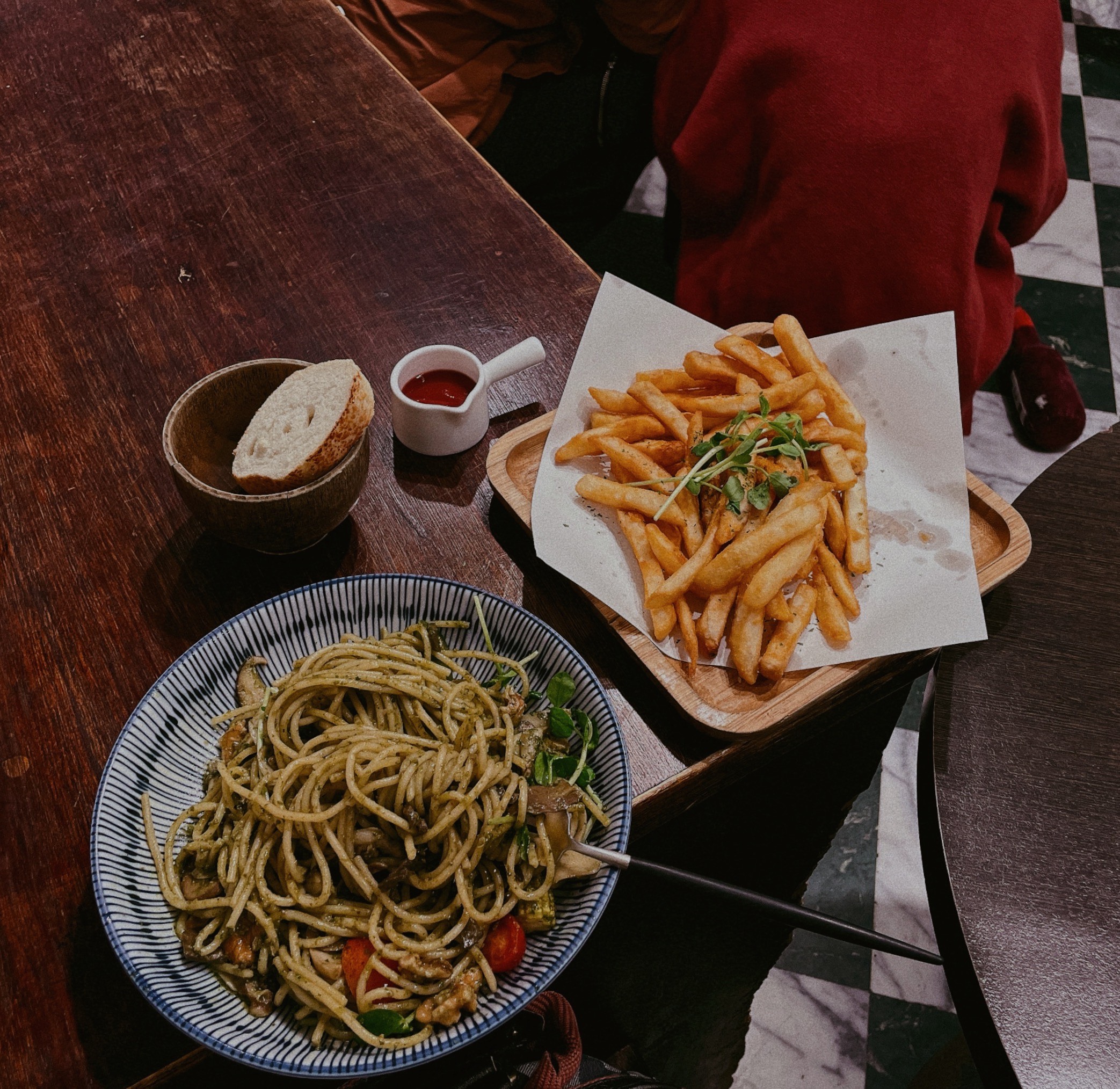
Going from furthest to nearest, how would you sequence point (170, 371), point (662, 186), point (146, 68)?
point (662, 186) < point (146, 68) < point (170, 371)

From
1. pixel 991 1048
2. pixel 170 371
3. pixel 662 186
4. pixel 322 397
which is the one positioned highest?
pixel 322 397

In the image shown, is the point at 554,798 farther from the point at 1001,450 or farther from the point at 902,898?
the point at 1001,450

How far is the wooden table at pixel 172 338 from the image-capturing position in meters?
1.18

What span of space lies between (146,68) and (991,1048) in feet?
8.47

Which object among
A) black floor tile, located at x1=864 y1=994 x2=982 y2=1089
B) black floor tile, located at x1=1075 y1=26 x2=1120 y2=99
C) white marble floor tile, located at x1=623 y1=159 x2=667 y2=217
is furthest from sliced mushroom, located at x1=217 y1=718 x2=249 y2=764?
black floor tile, located at x1=1075 y1=26 x2=1120 y2=99

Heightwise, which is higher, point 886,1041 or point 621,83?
point 621,83

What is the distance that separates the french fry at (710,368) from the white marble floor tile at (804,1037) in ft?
5.32

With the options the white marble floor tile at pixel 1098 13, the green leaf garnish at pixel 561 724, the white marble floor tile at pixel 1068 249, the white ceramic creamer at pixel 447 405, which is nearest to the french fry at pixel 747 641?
the green leaf garnish at pixel 561 724

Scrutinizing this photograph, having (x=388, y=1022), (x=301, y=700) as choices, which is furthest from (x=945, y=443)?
(x=388, y=1022)

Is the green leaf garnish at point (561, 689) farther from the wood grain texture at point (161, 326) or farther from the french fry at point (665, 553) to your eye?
the french fry at point (665, 553)

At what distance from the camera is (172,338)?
1.70 metres

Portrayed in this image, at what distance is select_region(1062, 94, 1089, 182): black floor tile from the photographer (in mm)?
4301

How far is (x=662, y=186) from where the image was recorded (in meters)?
4.21

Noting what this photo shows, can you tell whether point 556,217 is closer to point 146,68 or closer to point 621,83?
point 621,83
